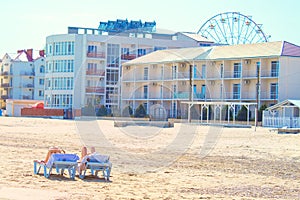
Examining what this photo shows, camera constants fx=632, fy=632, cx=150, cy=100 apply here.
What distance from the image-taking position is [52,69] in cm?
8450

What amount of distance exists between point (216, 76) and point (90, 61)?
21.6m

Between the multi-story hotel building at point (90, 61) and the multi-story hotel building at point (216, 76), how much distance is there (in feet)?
18.8

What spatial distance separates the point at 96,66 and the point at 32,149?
56.7m

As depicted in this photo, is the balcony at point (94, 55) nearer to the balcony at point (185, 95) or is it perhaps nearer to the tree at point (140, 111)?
the tree at point (140, 111)

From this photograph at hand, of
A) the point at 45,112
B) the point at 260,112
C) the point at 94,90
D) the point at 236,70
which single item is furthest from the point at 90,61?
the point at 260,112

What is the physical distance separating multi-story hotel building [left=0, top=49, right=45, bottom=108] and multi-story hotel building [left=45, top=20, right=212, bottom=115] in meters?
20.0

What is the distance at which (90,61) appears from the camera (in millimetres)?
81688

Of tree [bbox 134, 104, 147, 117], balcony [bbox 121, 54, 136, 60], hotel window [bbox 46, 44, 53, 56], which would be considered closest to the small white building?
tree [bbox 134, 104, 147, 117]

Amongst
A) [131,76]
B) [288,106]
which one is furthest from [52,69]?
[288,106]

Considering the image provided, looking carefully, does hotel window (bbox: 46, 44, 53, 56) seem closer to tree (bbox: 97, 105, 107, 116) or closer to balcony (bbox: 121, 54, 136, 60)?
balcony (bbox: 121, 54, 136, 60)

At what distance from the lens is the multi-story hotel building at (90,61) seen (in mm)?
79250

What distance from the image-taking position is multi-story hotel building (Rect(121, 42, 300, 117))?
2418 inches

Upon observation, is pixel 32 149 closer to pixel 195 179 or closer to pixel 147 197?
pixel 195 179

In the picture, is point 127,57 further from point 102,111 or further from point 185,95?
point 185,95
